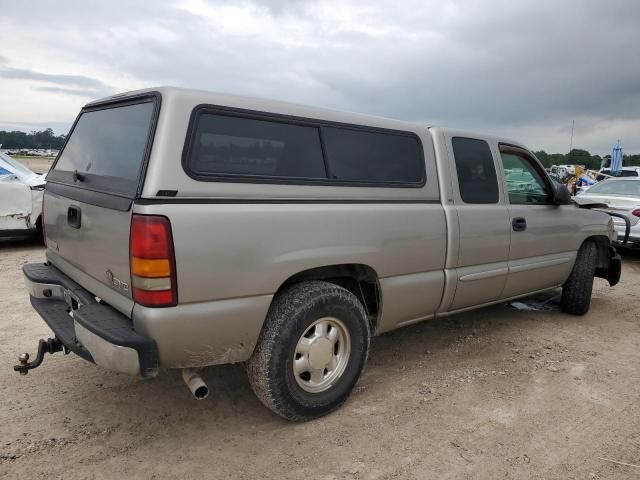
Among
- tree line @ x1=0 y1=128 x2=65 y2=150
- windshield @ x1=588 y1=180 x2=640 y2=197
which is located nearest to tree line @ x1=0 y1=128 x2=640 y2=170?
tree line @ x1=0 y1=128 x2=65 y2=150

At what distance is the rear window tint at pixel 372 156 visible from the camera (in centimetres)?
311

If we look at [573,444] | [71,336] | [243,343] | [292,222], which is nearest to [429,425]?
[573,444]

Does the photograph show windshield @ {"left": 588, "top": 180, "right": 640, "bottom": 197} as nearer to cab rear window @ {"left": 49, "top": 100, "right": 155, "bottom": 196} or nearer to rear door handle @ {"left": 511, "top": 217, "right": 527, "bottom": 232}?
rear door handle @ {"left": 511, "top": 217, "right": 527, "bottom": 232}

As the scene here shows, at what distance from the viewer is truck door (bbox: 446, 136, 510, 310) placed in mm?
3764

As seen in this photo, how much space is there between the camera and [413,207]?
11.3 feet

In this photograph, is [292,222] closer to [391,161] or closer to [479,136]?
[391,161]

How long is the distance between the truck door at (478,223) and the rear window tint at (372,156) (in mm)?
400

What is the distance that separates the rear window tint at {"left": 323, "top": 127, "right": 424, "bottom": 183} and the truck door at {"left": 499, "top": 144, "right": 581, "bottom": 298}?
1.14m

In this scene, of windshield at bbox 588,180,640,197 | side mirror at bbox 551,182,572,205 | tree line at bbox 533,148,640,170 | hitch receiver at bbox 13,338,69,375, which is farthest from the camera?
tree line at bbox 533,148,640,170

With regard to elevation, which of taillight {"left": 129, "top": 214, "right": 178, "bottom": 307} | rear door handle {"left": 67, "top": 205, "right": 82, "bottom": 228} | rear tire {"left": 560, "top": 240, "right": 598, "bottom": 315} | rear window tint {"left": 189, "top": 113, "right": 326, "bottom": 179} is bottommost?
rear tire {"left": 560, "top": 240, "right": 598, "bottom": 315}

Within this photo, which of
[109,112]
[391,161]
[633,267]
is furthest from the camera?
[633,267]

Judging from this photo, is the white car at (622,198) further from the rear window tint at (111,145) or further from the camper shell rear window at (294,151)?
the rear window tint at (111,145)

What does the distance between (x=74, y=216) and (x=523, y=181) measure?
12.0 feet

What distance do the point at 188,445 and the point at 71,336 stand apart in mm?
888
